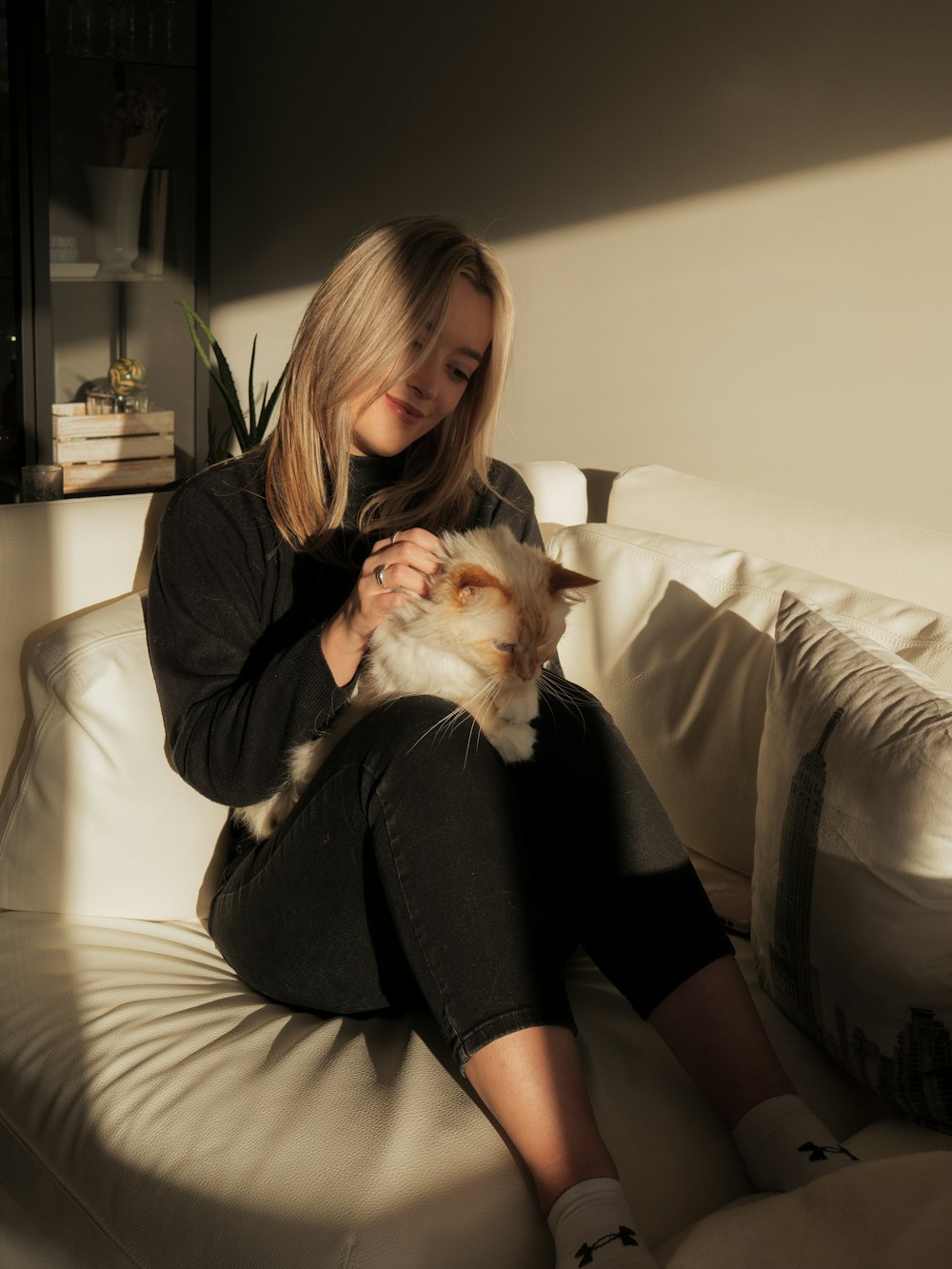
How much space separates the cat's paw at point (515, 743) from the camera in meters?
1.37

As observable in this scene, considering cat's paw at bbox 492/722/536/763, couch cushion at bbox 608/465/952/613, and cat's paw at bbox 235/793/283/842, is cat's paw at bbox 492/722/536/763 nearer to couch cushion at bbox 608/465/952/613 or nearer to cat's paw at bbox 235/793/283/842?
cat's paw at bbox 235/793/283/842

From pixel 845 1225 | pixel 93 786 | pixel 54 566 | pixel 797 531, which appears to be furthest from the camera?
pixel 797 531

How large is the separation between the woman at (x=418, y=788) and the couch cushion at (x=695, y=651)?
188 millimetres

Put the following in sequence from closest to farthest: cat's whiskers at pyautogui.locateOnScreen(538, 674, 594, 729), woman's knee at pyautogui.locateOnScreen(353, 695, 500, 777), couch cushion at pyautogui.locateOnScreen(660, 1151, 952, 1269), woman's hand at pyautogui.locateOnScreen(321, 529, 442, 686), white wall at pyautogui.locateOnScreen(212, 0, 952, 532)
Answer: couch cushion at pyautogui.locateOnScreen(660, 1151, 952, 1269), woman's knee at pyautogui.locateOnScreen(353, 695, 500, 777), woman's hand at pyautogui.locateOnScreen(321, 529, 442, 686), cat's whiskers at pyautogui.locateOnScreen(538, 674, 594, 729), white wall at pyautogui.locateOnScreen(212, 0, 952, 532)

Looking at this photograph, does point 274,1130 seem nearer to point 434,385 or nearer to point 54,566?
point 54,566

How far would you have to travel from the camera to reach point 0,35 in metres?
3.32

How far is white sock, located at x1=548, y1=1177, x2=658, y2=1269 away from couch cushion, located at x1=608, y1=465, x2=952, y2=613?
1.00m

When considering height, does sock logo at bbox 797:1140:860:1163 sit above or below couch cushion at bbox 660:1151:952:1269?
below

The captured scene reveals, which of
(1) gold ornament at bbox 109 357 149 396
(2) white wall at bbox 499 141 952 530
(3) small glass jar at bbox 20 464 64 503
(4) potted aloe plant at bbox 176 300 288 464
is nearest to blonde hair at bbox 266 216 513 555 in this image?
(2) white wall at bbox 499 141 952 530

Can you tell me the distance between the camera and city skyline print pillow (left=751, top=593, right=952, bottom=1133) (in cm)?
117

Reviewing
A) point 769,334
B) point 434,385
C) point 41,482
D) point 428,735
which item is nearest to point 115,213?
point 41,482

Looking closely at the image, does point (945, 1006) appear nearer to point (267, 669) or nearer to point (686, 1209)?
point (686, 1209)

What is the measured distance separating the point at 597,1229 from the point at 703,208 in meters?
1.99

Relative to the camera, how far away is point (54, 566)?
63.9 inches
